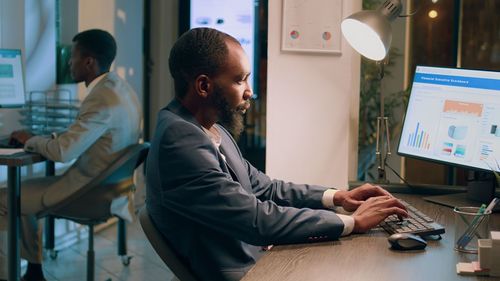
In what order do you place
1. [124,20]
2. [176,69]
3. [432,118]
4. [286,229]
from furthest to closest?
[124,20], [432,118], [176,69], [286,229]

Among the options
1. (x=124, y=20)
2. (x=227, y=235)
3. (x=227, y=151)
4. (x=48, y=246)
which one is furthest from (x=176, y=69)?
(x=124, y=20)

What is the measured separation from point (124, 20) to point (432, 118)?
331 cm

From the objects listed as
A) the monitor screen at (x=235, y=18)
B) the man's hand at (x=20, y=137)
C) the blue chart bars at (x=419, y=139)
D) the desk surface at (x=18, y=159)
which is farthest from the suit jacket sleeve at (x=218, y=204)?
the monitor screen at (x=235, y=18)

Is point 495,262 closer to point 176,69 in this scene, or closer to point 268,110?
point 176,69

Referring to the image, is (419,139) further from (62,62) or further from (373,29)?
(62,62)

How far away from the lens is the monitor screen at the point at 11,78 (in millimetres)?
4043

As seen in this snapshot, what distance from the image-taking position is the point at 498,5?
4910mm

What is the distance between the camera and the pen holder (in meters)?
1.81

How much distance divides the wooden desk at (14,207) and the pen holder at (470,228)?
2169 mm

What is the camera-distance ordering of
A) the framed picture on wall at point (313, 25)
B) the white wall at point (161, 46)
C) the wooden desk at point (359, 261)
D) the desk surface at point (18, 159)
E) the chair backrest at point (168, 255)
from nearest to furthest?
the wooden desk at point (359, 261) → the chair backrest at point (168, 255) → the framed picture on wall at point (313, 25) → the desk surface at point (18, 159) → the white wall at point (161, 46)

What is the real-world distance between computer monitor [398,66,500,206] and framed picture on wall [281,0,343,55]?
58cm

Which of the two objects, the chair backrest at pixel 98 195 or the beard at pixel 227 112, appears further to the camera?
the chair backrest at pixel 98 195

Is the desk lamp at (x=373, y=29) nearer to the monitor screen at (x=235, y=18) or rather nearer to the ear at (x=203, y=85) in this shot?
the ear at (x=203, y=85)

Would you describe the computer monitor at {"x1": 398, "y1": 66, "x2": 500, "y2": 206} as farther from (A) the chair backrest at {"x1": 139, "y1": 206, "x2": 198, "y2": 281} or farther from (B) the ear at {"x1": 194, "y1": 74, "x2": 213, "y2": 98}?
(A) the chair backrest at {"x1": 139, "y1": 206, "x2": 198, "y2": 281}
